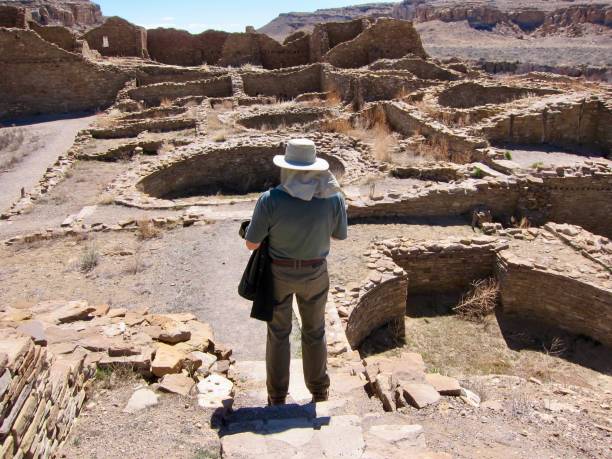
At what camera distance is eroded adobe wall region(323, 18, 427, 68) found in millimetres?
21359

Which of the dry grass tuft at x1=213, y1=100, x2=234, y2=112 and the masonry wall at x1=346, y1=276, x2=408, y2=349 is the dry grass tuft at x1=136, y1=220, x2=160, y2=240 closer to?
the masonry wall at x1=346, y1=276, x2=408, y2=349

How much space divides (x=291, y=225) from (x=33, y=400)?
188 centimetres

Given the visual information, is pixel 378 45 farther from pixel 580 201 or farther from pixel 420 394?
pixel 420 394

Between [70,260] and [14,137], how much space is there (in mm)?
10511

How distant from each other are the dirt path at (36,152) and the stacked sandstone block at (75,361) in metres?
7.29

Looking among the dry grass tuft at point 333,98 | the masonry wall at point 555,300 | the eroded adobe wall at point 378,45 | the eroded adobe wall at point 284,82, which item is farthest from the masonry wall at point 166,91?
the masonry wall at point 555,300

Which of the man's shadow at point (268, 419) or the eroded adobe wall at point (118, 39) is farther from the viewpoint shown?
the eroded adobe wall at point (118, 39)

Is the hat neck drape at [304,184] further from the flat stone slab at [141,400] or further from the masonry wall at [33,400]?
the masonry wall at [33,400]

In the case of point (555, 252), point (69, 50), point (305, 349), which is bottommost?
point (555, 252)

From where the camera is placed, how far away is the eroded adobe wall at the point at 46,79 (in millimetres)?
19344

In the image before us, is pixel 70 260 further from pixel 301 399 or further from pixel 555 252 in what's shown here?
pixel 555 252

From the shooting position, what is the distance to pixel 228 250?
7.96 meters

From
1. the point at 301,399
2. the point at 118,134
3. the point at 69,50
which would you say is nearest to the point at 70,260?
the point at 301,399

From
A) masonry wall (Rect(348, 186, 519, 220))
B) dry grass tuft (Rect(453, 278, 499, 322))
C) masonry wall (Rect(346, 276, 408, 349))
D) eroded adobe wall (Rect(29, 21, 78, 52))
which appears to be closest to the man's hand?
masonry wall (Rect(346, 276, 408, 349))
